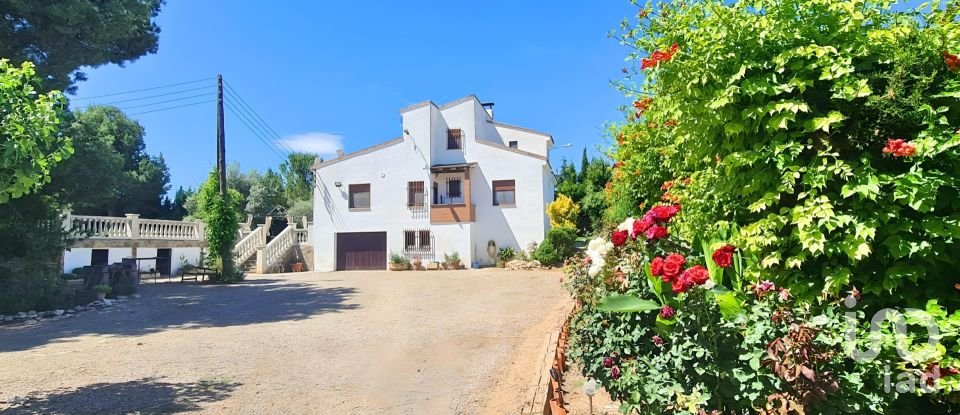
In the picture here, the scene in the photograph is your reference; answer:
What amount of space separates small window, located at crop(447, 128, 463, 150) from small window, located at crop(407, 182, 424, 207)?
2.82 meters

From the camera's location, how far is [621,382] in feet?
9.62

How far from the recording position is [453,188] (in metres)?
26.0

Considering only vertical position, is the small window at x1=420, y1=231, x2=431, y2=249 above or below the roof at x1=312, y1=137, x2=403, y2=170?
below

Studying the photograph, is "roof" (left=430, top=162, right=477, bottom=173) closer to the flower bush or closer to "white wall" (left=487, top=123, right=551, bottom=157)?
"white wall" (left=487, top=123, right=551, bottom=157)

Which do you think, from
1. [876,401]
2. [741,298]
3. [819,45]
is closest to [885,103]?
[819,45]

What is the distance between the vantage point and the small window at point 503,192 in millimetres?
24781

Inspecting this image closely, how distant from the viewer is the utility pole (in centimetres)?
1895

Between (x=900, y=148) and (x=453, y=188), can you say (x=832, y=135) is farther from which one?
(x=453, y=188)

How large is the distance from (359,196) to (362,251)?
2936 mm

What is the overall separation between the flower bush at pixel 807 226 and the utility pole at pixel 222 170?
19007 mm

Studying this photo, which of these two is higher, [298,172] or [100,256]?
[298,172]

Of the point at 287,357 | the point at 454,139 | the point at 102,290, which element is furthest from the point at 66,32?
the point at 454,139

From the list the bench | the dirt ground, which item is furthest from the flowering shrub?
the bench

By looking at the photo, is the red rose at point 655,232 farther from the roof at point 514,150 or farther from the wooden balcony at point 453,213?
the wooden balcony at point 453,213
